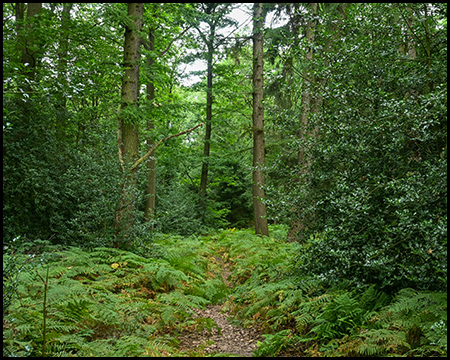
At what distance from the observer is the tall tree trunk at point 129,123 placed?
7.51 meters

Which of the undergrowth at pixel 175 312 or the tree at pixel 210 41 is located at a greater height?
the tree at pixel 210 41

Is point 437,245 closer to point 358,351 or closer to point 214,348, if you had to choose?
point 358,351

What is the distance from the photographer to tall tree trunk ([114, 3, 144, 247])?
751 cm

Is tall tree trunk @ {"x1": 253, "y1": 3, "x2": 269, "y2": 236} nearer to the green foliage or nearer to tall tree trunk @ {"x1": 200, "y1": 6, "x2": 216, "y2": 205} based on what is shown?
tall tree trunk @ {"x1": 200, "y1": 6, "x2": 216, "y2": 205}

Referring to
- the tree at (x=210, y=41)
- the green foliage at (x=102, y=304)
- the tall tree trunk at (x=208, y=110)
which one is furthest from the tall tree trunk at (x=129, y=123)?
the tall tree trunk at (x=208, y=110)

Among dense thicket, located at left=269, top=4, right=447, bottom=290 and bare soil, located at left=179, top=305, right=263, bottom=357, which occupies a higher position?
dense thicket, located at left=269, top=4, right=447, bottom=290

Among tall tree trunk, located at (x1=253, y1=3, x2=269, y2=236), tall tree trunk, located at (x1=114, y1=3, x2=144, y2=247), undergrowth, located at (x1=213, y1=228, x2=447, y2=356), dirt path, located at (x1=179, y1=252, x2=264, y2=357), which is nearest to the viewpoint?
undergrowth, located at (x1=213, y1=228, x2=447, y2=356)

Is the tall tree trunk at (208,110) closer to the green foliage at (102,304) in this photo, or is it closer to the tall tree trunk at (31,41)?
the tall tree trunk at (31,41)

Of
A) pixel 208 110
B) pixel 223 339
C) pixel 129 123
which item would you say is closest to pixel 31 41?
pixel 129 123

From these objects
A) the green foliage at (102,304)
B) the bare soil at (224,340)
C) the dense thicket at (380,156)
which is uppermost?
the dense thicket at (380,156)

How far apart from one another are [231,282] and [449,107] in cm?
586

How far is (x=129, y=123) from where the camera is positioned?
7988 mm

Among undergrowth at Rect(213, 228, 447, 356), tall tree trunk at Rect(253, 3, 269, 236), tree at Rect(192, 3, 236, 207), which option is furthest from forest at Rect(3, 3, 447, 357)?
tree at Rect(192, 3, 236, 207)

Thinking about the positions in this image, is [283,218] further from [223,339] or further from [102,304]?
[102,304]
